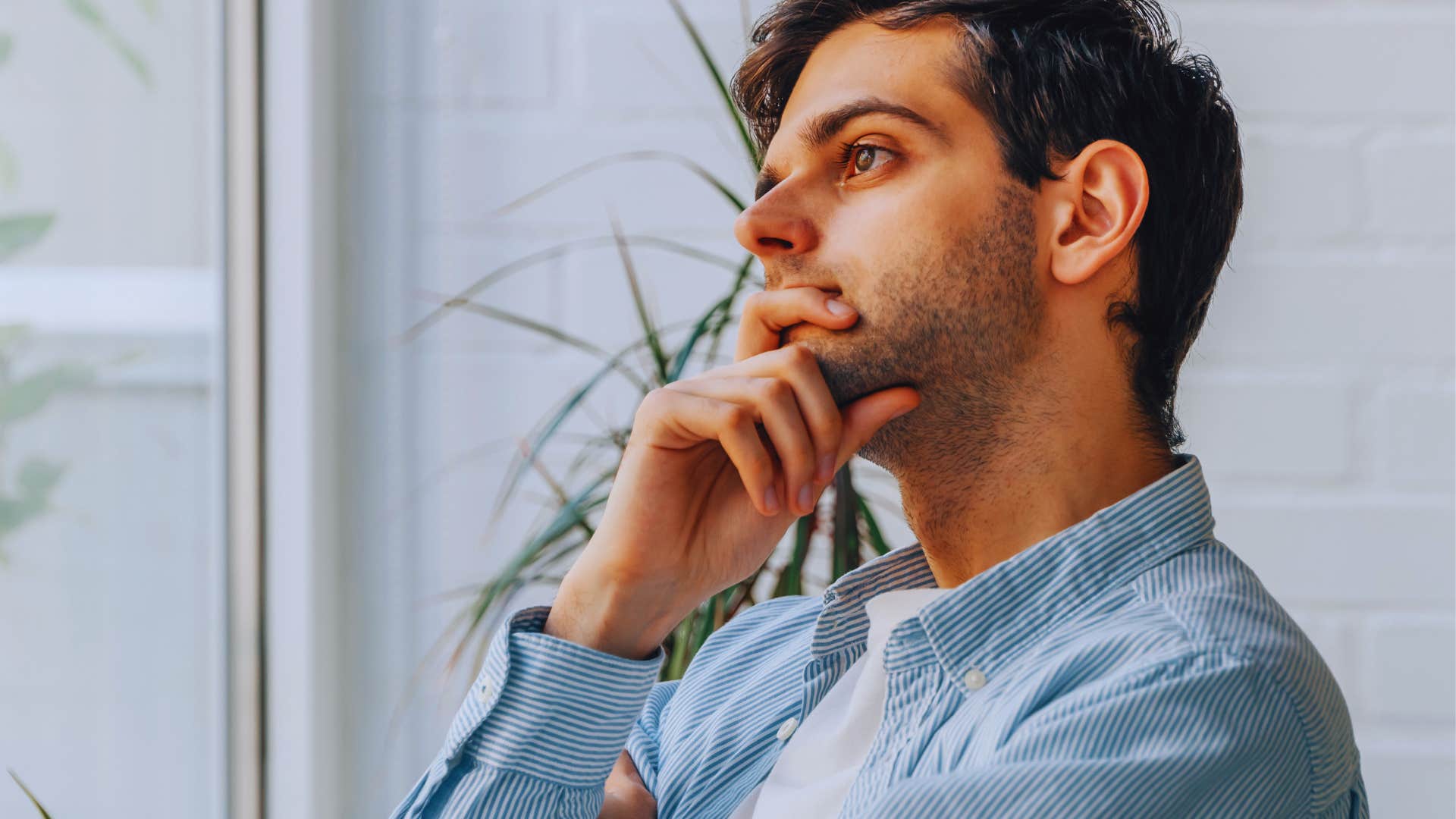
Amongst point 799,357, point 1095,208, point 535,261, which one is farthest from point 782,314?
point 535,261

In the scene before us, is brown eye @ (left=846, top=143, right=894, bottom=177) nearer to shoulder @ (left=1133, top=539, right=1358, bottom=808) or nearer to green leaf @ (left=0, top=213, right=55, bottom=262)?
shoulder @ (left=1133, top=539, right=1358, bottom=808)

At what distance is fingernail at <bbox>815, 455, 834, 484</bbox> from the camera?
3.35ft

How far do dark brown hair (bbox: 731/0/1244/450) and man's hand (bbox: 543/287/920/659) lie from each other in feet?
0.77

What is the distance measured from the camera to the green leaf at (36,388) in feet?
4.26

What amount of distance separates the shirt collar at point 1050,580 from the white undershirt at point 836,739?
0.09m

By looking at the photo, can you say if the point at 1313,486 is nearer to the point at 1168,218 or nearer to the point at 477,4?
the point at 1168,218

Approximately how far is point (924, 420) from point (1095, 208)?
242mm

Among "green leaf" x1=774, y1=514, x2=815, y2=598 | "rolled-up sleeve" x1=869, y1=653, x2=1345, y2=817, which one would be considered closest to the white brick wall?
"green leaf" x1=774, y1=514, x2=815, y2=598

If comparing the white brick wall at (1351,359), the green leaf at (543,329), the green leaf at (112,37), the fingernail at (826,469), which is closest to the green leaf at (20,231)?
the green leaf at (112,37)

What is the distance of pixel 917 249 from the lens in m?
1.04

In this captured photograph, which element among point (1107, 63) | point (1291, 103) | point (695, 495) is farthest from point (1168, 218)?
point (1291, 103)

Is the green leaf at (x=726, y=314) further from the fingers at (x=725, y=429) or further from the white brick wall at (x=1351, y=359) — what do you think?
the white brick wall at (x=1351, y=359)

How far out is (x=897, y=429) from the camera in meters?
1.08

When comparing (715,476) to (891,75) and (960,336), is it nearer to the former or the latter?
(960,336)
